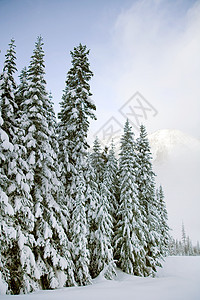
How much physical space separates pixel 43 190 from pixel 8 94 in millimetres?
6394

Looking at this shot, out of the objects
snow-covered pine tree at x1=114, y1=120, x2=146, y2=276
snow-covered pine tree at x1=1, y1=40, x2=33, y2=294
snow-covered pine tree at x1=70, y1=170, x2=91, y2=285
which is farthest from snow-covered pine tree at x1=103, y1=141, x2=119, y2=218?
snow-covered pine tree at x1=1, y1=40, x2=33, y2=294

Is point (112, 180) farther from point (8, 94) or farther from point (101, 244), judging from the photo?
point (8, 94)

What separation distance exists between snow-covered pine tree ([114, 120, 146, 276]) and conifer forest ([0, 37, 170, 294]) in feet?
0.33

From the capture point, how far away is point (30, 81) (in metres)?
14.0

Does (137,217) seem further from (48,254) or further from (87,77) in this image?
(87,77)

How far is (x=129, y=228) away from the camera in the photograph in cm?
2136

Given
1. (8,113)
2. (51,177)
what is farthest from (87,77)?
(51,177)

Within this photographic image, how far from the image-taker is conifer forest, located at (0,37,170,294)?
1066 centimetres

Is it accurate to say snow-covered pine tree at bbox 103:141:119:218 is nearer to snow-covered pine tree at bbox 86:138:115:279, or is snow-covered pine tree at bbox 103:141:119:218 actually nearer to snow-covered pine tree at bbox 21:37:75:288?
snow-covered pine tree at bbox 86:138:115:279

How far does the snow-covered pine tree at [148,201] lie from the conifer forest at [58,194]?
0.12 metres

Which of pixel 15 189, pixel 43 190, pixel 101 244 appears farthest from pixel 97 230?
pixel 15 189

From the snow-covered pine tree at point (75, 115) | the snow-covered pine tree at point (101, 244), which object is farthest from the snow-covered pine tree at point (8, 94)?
the snow-covered pine tree at point (101, 244)

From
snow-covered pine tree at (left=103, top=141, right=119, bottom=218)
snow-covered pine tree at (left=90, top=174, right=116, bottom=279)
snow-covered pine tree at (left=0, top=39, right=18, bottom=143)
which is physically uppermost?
A: snow-covered pine tree at (left=0, top=39, right=18, bottom=143)

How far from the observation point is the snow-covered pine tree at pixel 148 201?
23.7 metres
